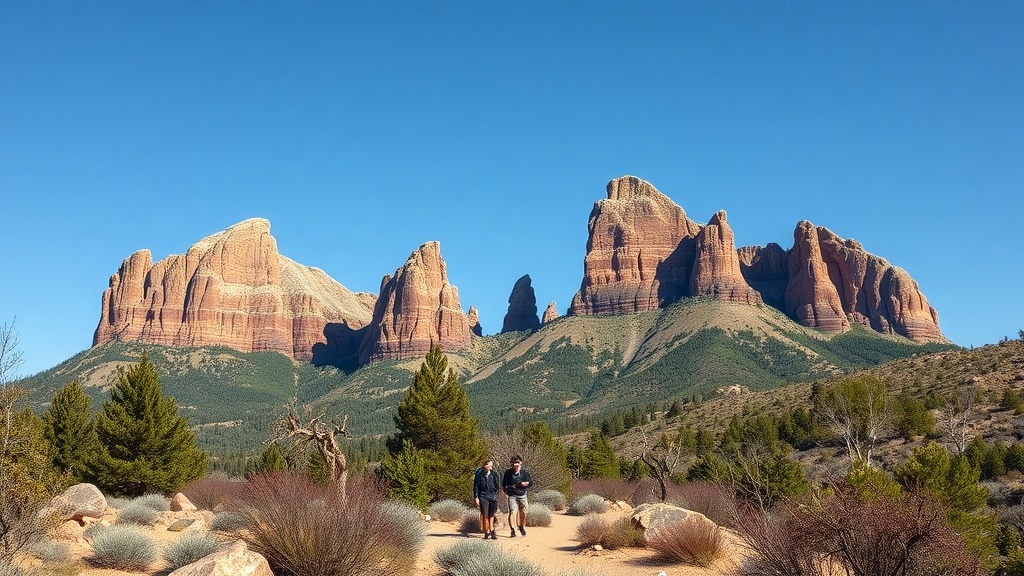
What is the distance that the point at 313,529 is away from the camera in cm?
979

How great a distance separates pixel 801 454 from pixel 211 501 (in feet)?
125

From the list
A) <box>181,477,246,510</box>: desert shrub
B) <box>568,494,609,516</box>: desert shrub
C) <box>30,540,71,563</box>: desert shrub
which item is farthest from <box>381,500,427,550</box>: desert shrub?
<box>181,477,246,510</box>: desert shrub

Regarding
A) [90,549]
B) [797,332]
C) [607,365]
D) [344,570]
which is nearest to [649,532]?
[344,570]

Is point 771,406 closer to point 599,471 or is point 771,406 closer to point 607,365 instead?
point 599,471

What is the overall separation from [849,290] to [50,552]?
196 m

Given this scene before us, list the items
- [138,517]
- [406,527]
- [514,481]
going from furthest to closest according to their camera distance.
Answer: [138,517] → [514,481] → [406,527]

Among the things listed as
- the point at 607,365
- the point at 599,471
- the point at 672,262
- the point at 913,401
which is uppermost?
the point at 672,262

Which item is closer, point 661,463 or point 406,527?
point 406,527

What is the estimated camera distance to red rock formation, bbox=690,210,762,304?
16325 cm

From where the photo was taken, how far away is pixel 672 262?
7485 inches

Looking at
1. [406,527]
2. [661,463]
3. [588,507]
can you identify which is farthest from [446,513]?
[661,463]

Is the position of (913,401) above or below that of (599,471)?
above

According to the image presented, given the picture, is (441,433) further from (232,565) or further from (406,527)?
(232,565)

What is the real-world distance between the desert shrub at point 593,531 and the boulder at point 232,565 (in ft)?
25.6
